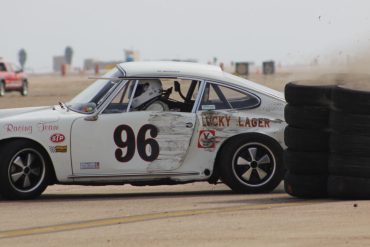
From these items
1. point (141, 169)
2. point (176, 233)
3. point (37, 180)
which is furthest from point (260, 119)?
point (176, 233)

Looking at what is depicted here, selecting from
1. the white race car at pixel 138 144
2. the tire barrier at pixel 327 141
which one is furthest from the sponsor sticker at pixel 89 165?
the tire barrier at pixel 327 141

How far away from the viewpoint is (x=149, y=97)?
1157 centimetres

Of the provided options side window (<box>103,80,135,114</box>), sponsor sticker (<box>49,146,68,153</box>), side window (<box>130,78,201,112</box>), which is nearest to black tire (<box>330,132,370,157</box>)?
side window (<box>130,78,201,112</box>)

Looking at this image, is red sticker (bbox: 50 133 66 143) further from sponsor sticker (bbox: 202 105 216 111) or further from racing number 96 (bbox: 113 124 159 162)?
sponsor sticker (bbox: 202 105 216 111)

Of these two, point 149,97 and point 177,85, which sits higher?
point 177,85

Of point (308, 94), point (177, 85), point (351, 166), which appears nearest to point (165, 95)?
point (177, 85)

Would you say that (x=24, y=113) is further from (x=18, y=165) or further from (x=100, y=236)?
(x=100, y=236)

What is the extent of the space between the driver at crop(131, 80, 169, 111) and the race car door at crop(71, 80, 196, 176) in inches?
9.4

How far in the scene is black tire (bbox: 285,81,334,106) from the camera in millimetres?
10367

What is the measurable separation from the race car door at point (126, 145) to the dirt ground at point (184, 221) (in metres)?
0.33

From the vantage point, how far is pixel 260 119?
449 inches

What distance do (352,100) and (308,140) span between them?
2.19 feet

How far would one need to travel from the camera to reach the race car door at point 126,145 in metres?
11.2

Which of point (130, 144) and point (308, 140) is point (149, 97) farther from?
point (308, 140)
